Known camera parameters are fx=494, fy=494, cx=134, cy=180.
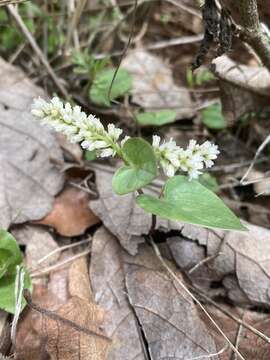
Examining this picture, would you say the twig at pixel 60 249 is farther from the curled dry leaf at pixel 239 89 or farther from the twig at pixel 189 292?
the curled dry leaf at pixel 239 89

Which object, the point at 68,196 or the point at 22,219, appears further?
the point at 68,196

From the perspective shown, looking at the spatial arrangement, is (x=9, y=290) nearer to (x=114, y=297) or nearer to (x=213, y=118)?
(x=114, y=297)

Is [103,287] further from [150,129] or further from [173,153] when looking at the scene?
[150,129]

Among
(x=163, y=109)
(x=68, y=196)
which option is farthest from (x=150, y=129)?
(x=68, y=196)

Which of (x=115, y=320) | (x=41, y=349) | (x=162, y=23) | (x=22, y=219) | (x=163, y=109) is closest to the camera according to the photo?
Answer: (x=41, y=349)

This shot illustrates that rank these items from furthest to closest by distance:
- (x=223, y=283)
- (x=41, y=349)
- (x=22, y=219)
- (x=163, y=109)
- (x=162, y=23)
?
(x=162, y=23) → (x=163, y=109) → (x=22, y=219) → (x=223, y=283) → (x=41, y=349)

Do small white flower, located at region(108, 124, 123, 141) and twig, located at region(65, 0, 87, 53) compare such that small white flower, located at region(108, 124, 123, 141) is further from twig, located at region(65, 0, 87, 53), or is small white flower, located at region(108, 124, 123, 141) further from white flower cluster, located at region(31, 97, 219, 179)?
twig, located at region(65, 0, 87, 53)
